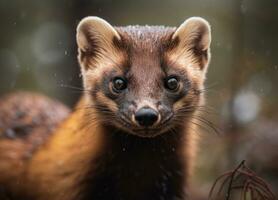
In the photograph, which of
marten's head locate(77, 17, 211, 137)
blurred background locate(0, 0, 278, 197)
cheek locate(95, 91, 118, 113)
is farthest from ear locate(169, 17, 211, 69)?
cheek locate(95, 91, 118, 113)

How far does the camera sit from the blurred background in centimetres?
1123

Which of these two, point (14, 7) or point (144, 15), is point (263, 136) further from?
point (14, 7)

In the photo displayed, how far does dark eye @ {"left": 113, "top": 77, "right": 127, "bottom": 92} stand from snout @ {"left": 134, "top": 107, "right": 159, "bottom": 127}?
57 cm

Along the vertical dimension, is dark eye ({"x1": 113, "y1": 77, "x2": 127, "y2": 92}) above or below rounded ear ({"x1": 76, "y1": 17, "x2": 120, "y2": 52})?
below

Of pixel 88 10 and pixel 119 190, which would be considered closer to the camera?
pixel 119 190

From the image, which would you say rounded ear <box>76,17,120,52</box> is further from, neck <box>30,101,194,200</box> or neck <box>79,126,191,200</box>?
neck <box>79,126,191,200</box>

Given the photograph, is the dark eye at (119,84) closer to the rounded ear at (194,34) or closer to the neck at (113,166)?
the neck at (113,166)

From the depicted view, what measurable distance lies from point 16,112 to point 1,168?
929mm

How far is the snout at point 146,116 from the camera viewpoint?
6566 mm

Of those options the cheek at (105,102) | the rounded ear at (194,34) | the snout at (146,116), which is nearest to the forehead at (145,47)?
the rounded ear at (194,34)

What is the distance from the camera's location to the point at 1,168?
Result: 335 inches

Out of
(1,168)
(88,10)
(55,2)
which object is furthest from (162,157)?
(55,2)

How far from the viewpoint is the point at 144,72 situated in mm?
7113

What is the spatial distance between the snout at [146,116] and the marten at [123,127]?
42 centimetres
